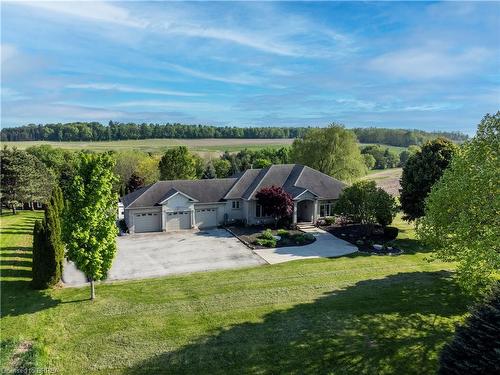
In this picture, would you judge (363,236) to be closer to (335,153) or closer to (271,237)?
(271,237)

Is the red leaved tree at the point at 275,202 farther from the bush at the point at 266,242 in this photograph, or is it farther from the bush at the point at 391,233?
the bush at the point at 391,233

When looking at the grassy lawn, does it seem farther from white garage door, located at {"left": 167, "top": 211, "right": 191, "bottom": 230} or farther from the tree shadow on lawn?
white garage door, located at {"left": 167, "top": 211, "right": 191, "bottom": 230}

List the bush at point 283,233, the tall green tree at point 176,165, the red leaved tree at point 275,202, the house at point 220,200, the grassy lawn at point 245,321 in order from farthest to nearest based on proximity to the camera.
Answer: the tall green tree at point 176,165 < the house at point 220,200 < the red leaved tree at point 275,202 < the bush at point 283,233 < the grassy lawn at point 245,321

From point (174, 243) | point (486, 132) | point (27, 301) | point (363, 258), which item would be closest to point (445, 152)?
point (363, 258)

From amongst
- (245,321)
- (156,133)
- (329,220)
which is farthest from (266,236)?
(156,133)

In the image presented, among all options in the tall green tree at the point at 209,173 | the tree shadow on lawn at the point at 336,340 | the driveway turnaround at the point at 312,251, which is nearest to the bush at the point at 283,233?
the driveway turnaround at the point at 312,251

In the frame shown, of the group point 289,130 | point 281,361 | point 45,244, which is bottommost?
point 281,361

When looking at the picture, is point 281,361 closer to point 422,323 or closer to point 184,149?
point 422,323

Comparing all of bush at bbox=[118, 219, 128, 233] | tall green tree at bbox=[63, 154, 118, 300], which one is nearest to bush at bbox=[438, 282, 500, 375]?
tall green tree at bbox=[63, 154, 118, 300]
